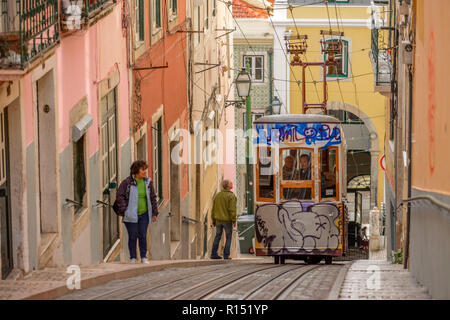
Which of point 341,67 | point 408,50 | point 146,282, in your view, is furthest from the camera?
point 341,67

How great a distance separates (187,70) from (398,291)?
14.3 meters

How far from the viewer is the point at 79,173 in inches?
488

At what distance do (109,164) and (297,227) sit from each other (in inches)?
144

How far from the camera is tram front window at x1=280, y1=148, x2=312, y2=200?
53.7 ft

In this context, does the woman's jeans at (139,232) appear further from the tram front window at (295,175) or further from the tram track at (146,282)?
the tram front window at (295,175)

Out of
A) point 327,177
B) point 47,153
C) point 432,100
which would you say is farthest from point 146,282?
point 327,177

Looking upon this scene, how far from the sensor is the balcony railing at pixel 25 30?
8.79 meters

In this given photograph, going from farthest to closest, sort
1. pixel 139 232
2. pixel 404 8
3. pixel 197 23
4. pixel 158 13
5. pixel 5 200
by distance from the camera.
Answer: pixel 197 23, pixel 158 13, pixel 404 8, pixel 139 232, pixel 5 200

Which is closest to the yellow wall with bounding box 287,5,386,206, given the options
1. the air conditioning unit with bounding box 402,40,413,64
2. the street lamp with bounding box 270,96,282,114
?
the street lamp with bounding box 270,96,282,114

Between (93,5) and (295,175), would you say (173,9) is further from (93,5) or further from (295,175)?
(93,5)

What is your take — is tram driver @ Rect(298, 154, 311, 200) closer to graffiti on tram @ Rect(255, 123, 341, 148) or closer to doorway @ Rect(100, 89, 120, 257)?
graffiti on tram @ Rect(255, 123, 341, 148)

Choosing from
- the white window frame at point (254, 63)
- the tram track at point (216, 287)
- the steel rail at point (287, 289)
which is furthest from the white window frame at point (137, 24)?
the white window frame at point (254, 63)

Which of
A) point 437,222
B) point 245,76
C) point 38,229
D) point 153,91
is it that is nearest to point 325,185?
point 153,91

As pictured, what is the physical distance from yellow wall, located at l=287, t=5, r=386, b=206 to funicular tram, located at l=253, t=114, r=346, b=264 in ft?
75.0
